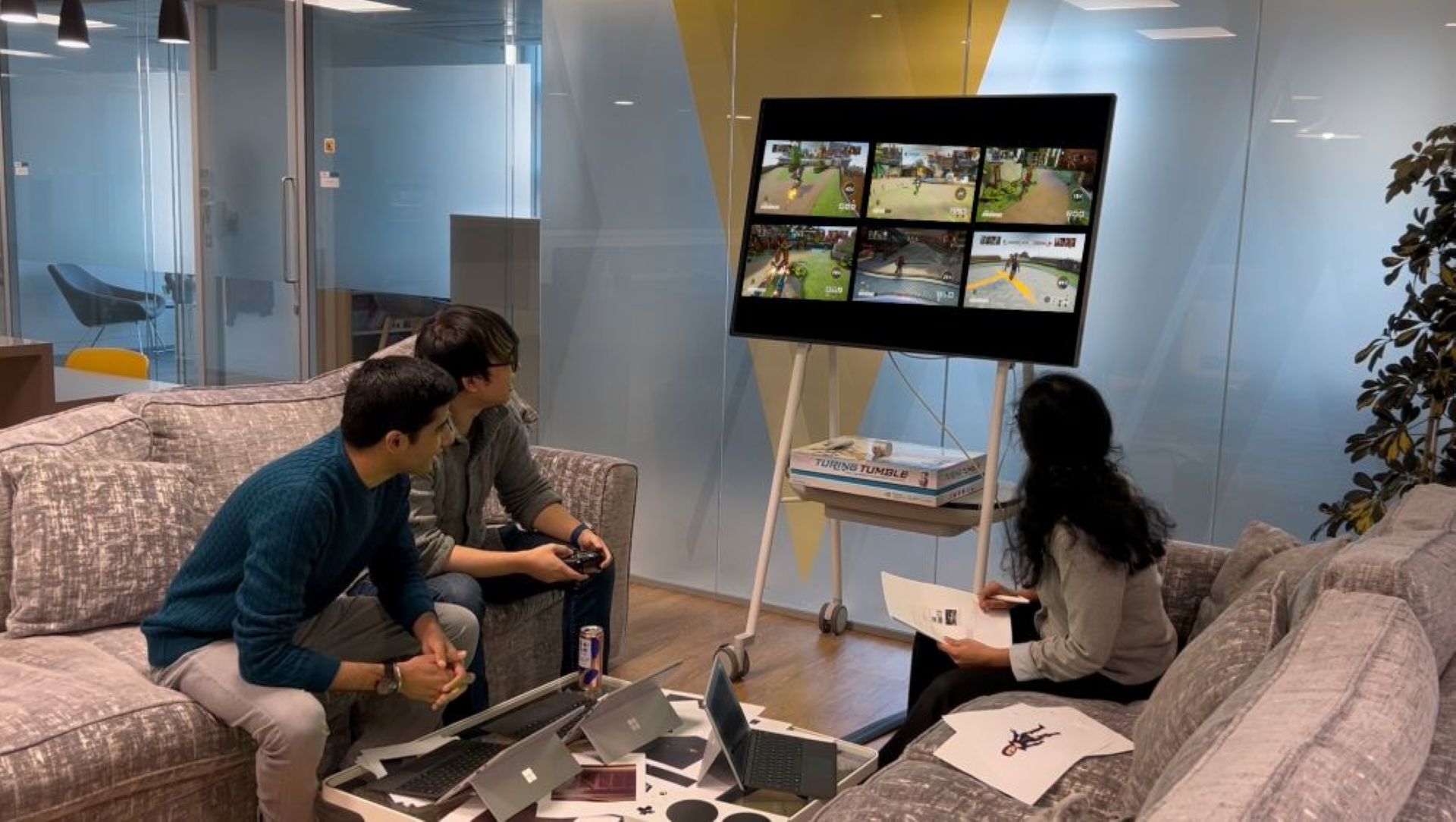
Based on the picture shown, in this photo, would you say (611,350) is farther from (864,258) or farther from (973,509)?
(973,509)

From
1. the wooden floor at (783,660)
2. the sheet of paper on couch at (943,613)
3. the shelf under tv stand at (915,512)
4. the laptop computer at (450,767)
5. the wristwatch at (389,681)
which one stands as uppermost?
the shelf under tv stand at (915,512)

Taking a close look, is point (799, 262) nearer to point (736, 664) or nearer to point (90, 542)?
point (736, 664)

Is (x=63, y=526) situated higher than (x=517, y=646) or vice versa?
(x=63, y=526)

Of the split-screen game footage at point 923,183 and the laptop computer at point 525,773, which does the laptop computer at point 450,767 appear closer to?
the laptop computer at point 525,773

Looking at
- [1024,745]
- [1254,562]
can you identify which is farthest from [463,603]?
[1254,562]

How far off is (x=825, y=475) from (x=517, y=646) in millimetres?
966

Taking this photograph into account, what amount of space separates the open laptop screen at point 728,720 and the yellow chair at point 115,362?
Answer: 3.78 m

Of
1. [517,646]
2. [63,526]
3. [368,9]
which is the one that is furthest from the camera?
[368,9]

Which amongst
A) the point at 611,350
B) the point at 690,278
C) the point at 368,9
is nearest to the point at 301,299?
the point at 368,9

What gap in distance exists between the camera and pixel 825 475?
11.7ft

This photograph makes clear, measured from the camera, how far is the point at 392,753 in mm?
2264

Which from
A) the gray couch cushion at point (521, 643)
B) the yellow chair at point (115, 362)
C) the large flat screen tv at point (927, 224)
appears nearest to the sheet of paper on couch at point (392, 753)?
the gray couch cushion at point (521, 643)

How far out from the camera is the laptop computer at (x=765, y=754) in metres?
2.20

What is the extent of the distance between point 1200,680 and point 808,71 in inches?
112
